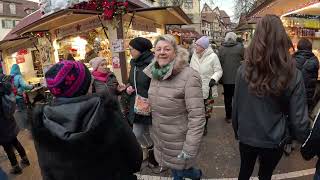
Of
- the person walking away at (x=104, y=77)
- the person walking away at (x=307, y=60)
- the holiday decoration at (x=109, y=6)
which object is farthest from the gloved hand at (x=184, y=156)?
the holiday decoration at (x=109, y=6)

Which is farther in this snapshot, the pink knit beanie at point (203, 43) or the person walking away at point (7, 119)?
the pink knit beanie at point (203, 43)

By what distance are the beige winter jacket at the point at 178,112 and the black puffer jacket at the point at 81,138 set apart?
1.19m

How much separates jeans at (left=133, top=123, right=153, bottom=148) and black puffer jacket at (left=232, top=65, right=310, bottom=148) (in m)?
1.91

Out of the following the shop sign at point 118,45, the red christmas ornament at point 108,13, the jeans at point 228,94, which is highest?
the red christmas ornament at point 108,13

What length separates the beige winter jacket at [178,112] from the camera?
3029 mm

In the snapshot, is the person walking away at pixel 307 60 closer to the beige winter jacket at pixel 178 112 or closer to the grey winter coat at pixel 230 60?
the grey winter coat at pixel 230 60

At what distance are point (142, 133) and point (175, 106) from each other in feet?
5.20

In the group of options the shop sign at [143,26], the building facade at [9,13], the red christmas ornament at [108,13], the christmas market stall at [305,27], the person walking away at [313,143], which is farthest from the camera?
the building facade at [9,13]

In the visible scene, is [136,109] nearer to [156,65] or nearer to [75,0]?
[156,65]

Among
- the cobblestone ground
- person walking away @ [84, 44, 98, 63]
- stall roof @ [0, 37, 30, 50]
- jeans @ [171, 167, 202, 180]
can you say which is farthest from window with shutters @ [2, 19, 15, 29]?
jeans @ [171, 167, 202, 180]

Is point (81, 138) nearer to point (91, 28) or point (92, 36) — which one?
point (91, 28)

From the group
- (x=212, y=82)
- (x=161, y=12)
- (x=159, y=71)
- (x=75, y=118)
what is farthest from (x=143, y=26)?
(x=75, y=118)

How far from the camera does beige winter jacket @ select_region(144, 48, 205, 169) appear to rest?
9.94 ft

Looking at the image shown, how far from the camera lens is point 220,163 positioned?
4762 mm
